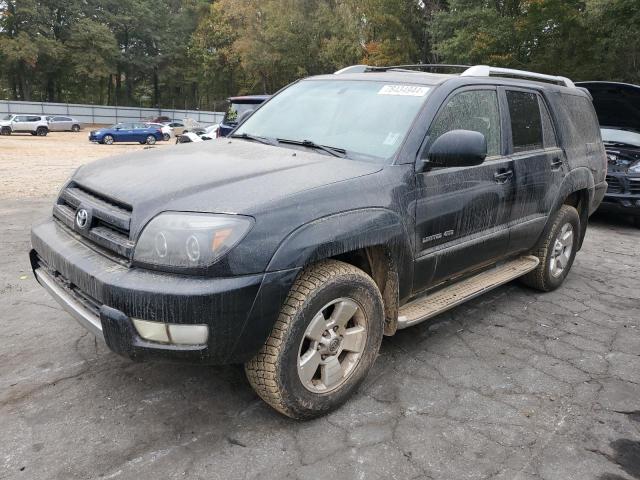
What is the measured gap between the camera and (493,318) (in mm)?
4363

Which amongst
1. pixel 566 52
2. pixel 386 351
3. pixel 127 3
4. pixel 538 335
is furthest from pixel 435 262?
pixel 127 3

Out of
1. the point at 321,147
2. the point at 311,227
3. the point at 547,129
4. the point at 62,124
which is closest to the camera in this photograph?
the point at 311,227

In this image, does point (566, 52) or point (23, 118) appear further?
point (23, 118)

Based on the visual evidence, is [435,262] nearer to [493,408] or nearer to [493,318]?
[493,408]

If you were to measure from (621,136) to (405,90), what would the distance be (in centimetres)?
672

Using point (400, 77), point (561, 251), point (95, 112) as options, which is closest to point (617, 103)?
point (561, 251)

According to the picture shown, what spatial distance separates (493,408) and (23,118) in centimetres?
3790

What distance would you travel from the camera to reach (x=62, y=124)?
39.5 metres

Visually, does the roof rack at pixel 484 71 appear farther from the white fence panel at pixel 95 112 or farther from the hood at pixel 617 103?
the white fence panel at pixel 95 112

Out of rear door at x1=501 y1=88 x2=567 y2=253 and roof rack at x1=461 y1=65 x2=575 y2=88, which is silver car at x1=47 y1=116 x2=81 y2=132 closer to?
roof rack at x1=461 y1=65 x2=575 y2=88

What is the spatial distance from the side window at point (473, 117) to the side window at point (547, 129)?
0.71 meters

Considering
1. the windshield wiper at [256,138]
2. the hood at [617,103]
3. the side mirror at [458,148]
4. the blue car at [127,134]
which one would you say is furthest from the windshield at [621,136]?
the blue car at [127,134]

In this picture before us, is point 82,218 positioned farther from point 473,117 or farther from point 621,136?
point 621,136

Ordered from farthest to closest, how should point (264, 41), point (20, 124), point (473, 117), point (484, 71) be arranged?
point (264, 41), point (20, 124), point (484, 71), point (473, 117)
